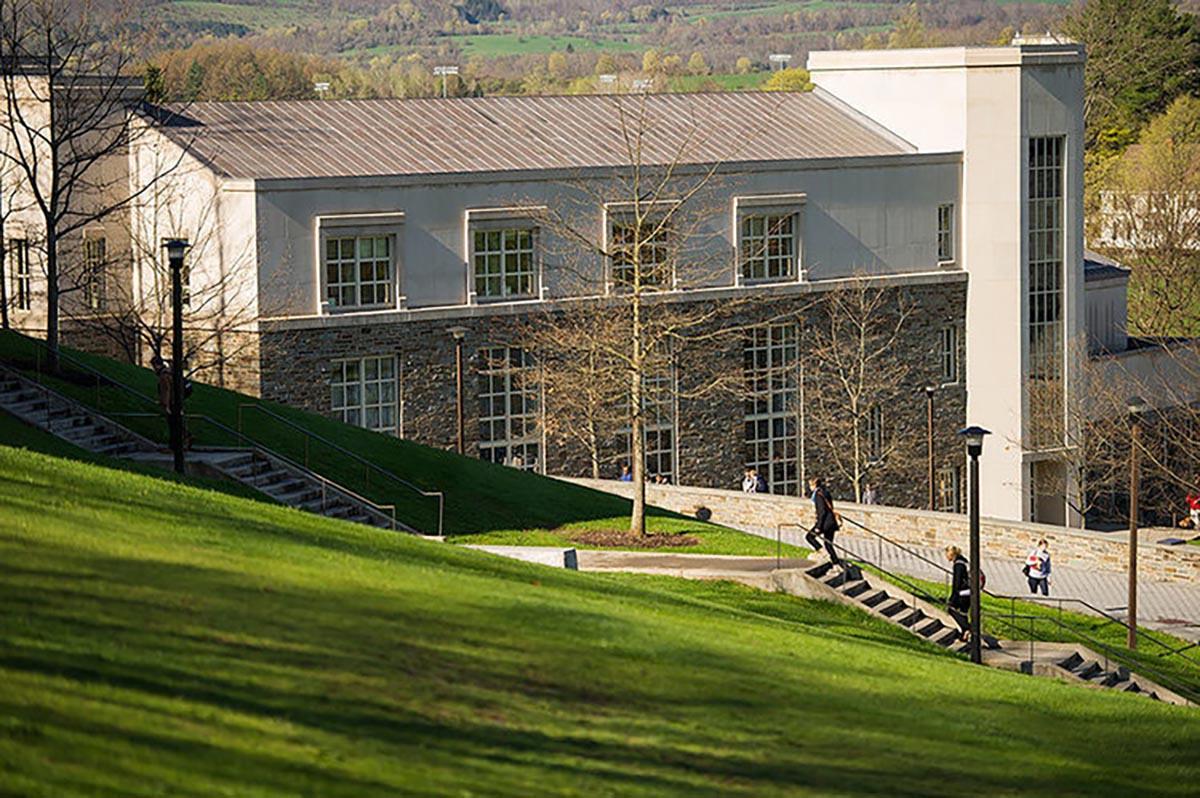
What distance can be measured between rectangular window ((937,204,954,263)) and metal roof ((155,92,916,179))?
7.17ft

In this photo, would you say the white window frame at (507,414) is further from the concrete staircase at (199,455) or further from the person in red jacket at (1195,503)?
the person in red jacket at (1195,503)

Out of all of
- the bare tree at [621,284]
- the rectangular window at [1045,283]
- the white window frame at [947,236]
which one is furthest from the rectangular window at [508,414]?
the rectangular window at [1045,283]

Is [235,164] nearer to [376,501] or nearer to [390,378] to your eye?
[390,378]

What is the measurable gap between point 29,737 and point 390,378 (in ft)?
117

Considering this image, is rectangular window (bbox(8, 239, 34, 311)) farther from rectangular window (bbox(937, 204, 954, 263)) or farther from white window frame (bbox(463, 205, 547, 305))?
rectangular window (bbox(937, 204, 954, 263))

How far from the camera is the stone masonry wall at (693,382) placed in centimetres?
4575

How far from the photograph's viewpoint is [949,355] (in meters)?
57.2

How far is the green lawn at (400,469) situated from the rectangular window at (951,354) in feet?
59.6

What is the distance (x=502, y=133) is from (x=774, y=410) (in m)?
9.91

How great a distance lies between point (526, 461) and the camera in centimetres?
4878

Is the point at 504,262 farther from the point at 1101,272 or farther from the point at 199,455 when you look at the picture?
the point at 1101,272

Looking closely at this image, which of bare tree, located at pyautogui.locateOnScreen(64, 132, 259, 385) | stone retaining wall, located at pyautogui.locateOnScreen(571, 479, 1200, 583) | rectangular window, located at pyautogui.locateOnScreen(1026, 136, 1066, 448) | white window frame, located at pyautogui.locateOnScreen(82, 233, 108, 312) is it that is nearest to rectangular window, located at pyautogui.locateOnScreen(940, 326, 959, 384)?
rectangular window, located at pyautogui.locateOnScreen(1026, 136, 1066, 448)

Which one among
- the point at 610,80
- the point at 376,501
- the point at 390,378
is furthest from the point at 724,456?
the point at 610,80

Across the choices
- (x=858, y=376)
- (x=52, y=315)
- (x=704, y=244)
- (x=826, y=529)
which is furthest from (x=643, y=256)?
(x=826, y=529)
